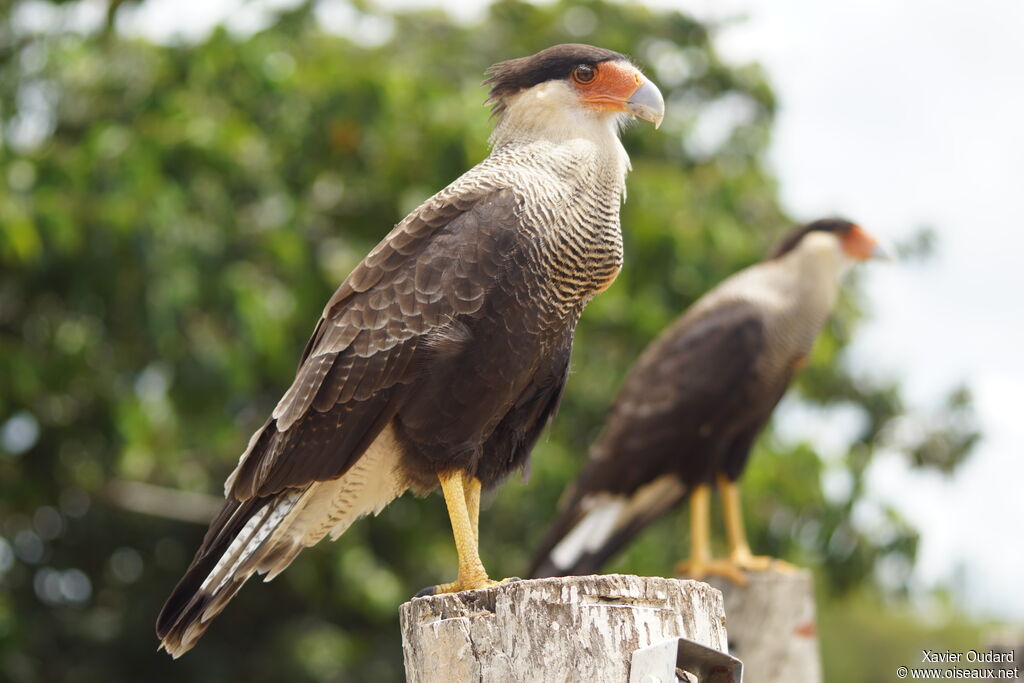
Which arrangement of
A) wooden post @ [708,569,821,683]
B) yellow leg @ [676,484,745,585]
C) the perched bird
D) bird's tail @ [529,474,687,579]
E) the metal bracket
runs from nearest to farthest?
the metal bracket < wooden post @ [708,569,821,683] < yellow leg @ [676,484,745,585] < bird's tail @ [529,474,687,579] < the perched bird

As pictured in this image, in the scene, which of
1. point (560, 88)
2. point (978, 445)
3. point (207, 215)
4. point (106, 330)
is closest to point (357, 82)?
point (207, 215)

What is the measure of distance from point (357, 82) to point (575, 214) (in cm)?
357

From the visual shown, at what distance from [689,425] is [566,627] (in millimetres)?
3527

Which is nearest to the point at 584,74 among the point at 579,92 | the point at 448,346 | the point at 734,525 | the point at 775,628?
the point at 579,92

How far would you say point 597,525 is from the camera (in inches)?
235

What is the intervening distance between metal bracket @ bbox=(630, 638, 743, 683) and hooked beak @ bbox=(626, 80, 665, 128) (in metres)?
1.53

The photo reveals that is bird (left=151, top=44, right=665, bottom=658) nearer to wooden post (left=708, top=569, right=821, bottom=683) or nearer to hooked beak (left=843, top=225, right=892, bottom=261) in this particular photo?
wooden post (left=708, top=569, right=821, bottom=683)

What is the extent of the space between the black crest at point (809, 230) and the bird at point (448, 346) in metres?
3.46

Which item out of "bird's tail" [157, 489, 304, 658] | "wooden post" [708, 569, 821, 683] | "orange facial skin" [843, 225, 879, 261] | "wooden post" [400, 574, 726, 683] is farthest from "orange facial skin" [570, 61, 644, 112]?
"orange facial skin" [843, 225, 879, 261]

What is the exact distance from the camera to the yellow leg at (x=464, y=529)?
322cm

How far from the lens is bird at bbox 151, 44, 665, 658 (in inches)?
130

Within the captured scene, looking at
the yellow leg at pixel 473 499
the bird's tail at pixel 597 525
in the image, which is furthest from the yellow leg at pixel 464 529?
the bird's tail at pixel 597 525

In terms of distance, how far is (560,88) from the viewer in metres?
3.62

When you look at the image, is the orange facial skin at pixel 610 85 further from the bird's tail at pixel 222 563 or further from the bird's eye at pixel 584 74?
the bird's tail at pixel 222 563
